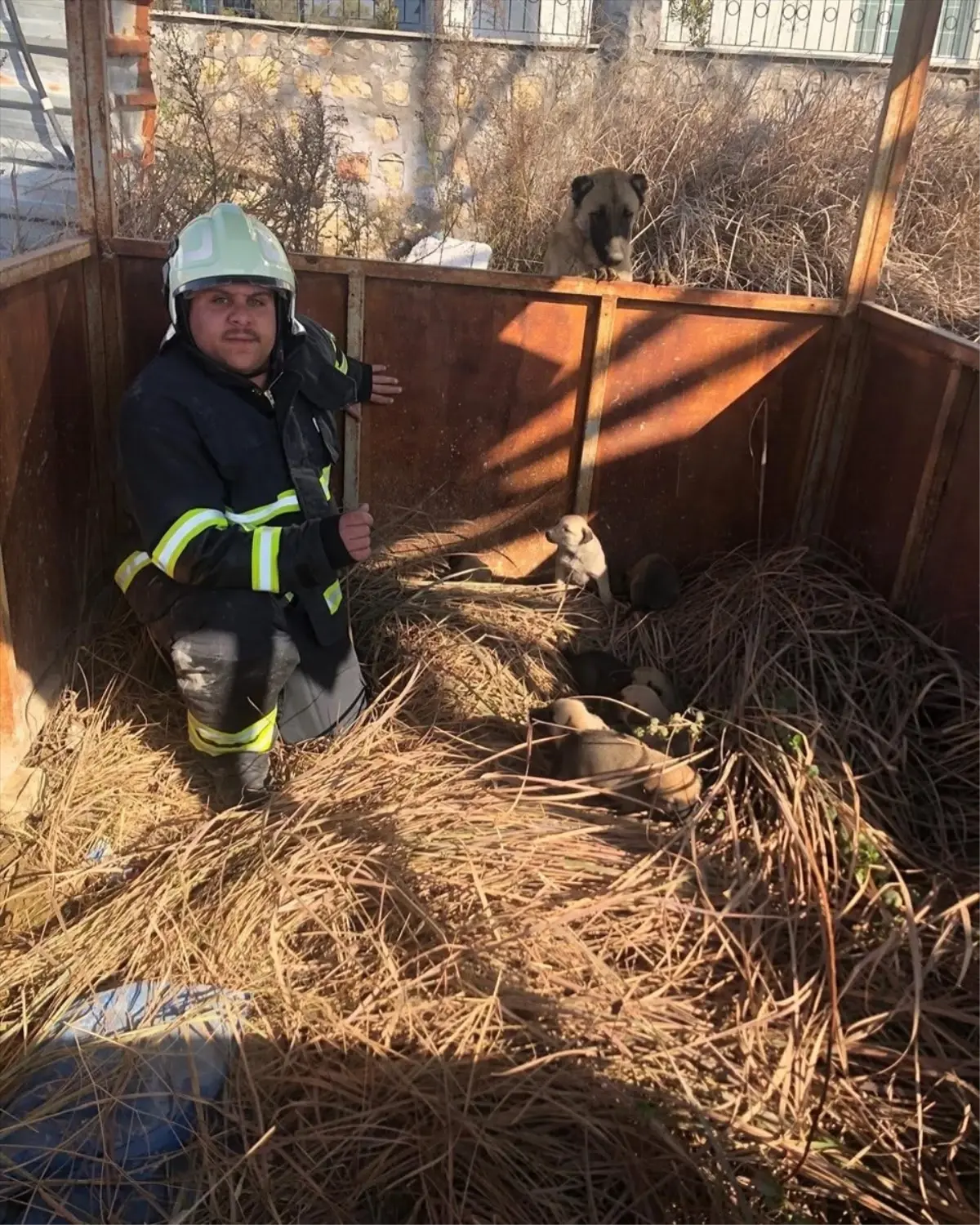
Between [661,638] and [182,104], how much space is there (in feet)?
18.9

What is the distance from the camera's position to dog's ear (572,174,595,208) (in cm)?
531

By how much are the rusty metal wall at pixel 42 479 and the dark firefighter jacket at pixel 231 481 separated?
1.23 feet

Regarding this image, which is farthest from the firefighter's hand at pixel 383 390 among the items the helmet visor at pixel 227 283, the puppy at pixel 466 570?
the helmet visor at pixel 227 283

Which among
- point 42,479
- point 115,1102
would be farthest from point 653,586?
point 115,1102

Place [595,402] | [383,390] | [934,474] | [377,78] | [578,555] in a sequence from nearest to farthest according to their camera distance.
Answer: [934,474]
[383,390]
[578,555]
[595,402]
[377,78]

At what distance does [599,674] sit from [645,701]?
338 millimetres

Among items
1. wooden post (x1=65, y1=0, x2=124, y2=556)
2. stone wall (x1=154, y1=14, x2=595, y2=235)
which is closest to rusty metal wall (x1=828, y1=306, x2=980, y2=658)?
wooden post (x1=65, y1=0, x2=124, y2=556)

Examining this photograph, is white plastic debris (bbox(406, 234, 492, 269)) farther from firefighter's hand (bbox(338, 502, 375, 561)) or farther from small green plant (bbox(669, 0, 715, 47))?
small green plant (bbox(669, 0, 715, 47))

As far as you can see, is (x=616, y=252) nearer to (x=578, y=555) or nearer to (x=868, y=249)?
(x=868, y=249)

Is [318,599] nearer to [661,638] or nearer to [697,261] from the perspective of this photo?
[661,638]

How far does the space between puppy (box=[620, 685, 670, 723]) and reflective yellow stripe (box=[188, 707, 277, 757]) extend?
130cm

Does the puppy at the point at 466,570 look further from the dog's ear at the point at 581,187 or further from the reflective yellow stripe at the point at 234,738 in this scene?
the dog's ear at the point at 581,187

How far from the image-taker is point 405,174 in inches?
456

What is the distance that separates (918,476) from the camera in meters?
3.92
